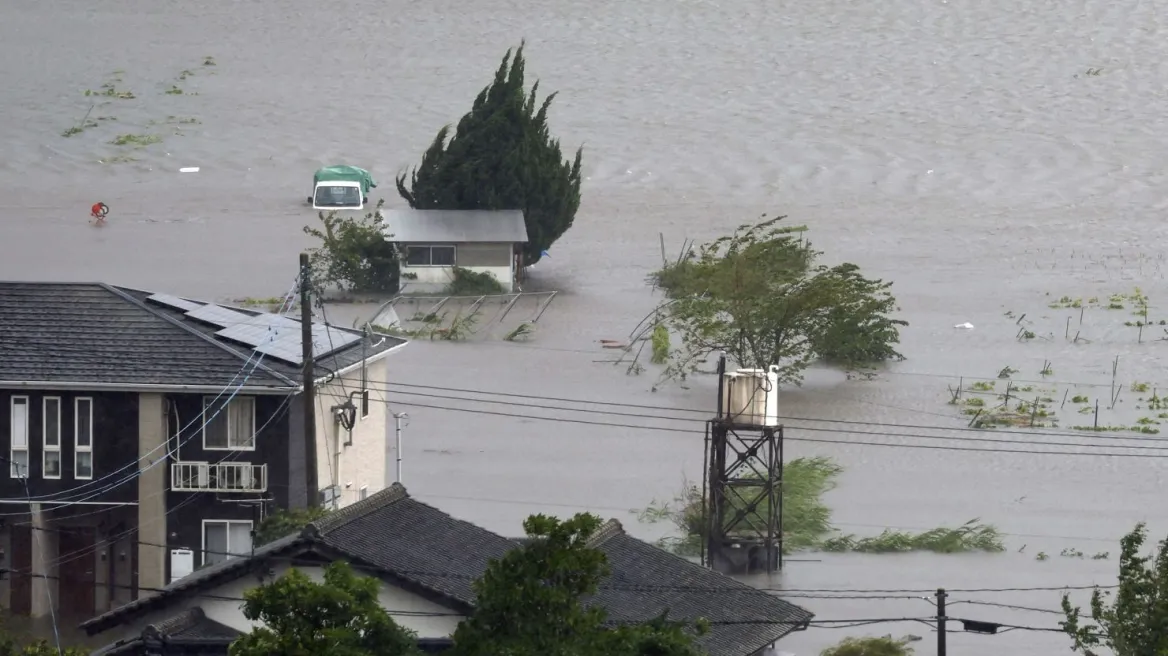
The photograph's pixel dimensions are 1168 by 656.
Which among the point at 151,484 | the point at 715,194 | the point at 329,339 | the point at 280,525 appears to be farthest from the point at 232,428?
the point at 715,194

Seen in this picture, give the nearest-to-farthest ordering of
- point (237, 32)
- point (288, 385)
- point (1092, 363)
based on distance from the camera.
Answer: point (288, 385) → point (1092, 363) → point (237, 32)

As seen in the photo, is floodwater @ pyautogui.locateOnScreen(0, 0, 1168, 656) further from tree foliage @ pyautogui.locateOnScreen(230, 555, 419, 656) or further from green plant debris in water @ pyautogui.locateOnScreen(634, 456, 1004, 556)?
tree foliage @ pyautogui.locateOnScreen(230, 555, 419, 656)

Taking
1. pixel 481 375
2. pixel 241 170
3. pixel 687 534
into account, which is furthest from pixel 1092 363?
pixel 241 170

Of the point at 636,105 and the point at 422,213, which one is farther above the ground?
the point at 636,105

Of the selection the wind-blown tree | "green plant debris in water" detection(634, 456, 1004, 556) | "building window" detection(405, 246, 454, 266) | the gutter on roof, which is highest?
the wind-blown tree

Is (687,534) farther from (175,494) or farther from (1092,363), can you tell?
(1092,363)

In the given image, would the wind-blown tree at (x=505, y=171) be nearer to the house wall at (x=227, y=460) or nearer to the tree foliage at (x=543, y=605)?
the house wall at (x=227, y=460)

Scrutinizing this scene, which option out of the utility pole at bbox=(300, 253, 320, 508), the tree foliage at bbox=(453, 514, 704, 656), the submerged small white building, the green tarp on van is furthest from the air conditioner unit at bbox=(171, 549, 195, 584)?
the green tarp on van
